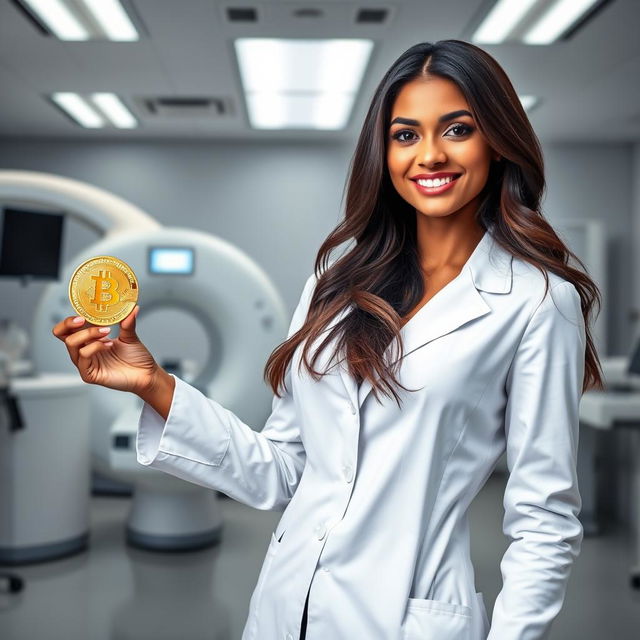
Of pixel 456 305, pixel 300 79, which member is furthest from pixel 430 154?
pixel 300 79

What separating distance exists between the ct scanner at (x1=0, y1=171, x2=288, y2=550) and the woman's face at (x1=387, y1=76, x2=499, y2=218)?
8.65 ft

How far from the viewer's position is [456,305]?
109 centimetres

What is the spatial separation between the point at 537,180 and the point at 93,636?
8.02 feet

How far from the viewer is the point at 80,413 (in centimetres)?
367

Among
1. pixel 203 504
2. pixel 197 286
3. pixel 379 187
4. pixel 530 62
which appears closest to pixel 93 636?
pixel 203 504

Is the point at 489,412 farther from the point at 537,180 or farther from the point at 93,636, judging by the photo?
the point at 93,636

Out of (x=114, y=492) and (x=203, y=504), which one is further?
(x=114, y=492)

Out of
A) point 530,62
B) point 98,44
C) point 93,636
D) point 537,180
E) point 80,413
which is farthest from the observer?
point 530,62

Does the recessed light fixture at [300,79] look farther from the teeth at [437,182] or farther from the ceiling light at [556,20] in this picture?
the teeth at [437,182]

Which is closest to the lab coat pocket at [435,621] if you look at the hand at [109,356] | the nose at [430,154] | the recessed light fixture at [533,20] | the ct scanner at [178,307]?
the hand at [109,356]

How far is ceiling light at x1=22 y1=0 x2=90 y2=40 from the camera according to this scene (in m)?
3.81

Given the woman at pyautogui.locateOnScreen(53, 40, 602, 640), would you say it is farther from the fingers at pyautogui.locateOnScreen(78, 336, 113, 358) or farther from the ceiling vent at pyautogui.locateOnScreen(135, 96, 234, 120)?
the ceiling vent at pyautogui.locateOnScreen(135, 96, 234, 120)

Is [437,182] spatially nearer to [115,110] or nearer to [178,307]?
[178,307]

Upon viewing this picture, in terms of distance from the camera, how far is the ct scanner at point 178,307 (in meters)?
3.68
